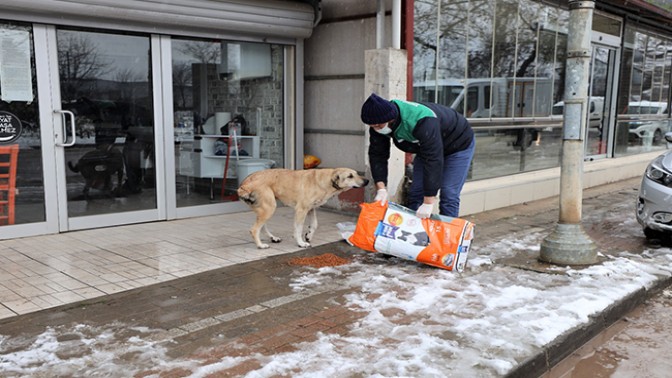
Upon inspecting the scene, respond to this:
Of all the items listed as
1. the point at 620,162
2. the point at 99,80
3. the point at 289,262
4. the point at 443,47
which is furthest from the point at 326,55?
the point at 620,162

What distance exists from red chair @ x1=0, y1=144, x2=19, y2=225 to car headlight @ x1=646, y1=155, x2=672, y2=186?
705 centimetres

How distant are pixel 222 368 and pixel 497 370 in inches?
62.8

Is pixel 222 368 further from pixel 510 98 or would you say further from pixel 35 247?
pixel 510 98

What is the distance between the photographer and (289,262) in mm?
5562

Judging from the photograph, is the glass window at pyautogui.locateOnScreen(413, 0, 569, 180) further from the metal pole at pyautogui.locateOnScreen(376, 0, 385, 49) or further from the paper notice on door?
the paper notice on door

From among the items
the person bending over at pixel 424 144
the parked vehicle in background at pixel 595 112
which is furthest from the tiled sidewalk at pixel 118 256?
the parked vehicle in background at pixel 595 112

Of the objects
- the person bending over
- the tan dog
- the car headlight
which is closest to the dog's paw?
the tan dog

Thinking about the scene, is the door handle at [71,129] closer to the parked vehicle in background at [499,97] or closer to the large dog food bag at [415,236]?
the large dog food bag at [415,236]

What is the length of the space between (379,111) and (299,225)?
174 centimetres

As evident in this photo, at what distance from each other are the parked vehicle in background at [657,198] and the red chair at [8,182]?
6954 mm

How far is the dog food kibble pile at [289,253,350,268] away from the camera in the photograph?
18.1 ft

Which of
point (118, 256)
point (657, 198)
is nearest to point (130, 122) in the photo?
point (118, 256)

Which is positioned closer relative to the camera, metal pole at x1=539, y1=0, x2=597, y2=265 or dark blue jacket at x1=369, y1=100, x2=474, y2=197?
dark blue jacket at x1=369, y1=100, x2=474, y2=197

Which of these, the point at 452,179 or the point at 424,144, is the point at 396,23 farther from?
the point at 424,144
